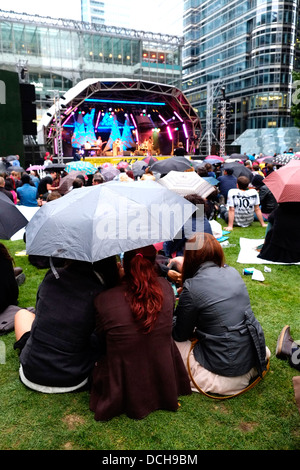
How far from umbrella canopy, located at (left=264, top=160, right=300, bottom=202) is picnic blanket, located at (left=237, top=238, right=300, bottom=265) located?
1.31 meters

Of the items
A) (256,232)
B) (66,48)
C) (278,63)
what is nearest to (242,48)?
(278,63)

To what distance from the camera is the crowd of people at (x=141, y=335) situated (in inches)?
86.7

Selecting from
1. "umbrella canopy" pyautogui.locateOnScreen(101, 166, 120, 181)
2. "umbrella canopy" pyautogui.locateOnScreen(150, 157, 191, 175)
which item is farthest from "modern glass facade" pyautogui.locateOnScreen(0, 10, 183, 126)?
"umbrella canopy" pyautogui.locateOnScreen(150, 157, 191, 175)

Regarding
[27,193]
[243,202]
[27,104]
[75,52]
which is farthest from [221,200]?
[75,52]

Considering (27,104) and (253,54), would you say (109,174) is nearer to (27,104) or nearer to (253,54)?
(27,104)

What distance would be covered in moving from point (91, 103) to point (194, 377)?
2675 centimetres

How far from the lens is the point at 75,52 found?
36750 mm

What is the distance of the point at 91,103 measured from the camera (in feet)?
86.5

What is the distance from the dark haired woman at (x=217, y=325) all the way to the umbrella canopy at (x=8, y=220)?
151 centimetres

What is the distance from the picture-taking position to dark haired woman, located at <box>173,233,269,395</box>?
242 cm

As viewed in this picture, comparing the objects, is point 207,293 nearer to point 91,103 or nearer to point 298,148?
point 91,103

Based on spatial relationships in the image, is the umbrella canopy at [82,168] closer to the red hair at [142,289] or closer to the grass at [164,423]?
the grass at [164,423]
